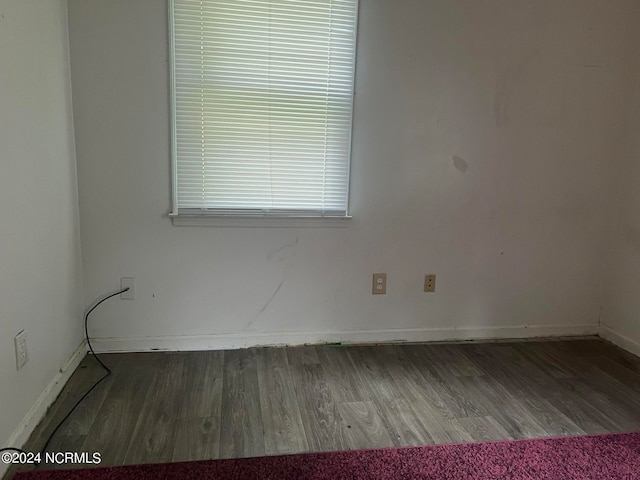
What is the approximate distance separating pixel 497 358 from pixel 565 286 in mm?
796

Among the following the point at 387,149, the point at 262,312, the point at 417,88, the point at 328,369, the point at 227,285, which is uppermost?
the point at 417,88

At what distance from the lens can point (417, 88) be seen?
2.54m

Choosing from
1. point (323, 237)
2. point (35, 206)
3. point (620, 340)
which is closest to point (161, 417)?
point (35, 206)

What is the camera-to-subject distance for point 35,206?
6.03 ft

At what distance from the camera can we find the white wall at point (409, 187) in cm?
232

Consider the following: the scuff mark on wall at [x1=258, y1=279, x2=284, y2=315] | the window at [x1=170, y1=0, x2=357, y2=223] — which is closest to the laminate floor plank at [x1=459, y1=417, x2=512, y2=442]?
the scuff mark on wall at [x1=258, y1=279, x2=284, y2=315]

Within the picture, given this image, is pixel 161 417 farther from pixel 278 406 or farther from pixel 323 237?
pixel 323 237

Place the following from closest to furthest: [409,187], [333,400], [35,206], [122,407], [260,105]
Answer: [35,206]
[122,407]
[333,400]
[260,105]
[409,187]

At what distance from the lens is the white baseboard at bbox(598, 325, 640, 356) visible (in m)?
2.74

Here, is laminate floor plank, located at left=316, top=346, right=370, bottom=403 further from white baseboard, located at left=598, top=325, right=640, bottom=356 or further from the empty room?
white baseboard, located at left=598, top=325, right=640, bottom=356

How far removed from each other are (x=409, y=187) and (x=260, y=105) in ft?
3.29

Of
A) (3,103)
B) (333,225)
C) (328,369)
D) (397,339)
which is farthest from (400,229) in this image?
(3,103)

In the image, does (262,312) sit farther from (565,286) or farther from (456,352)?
(565,286)

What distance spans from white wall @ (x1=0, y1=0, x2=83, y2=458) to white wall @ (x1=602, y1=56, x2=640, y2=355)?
334 cm
